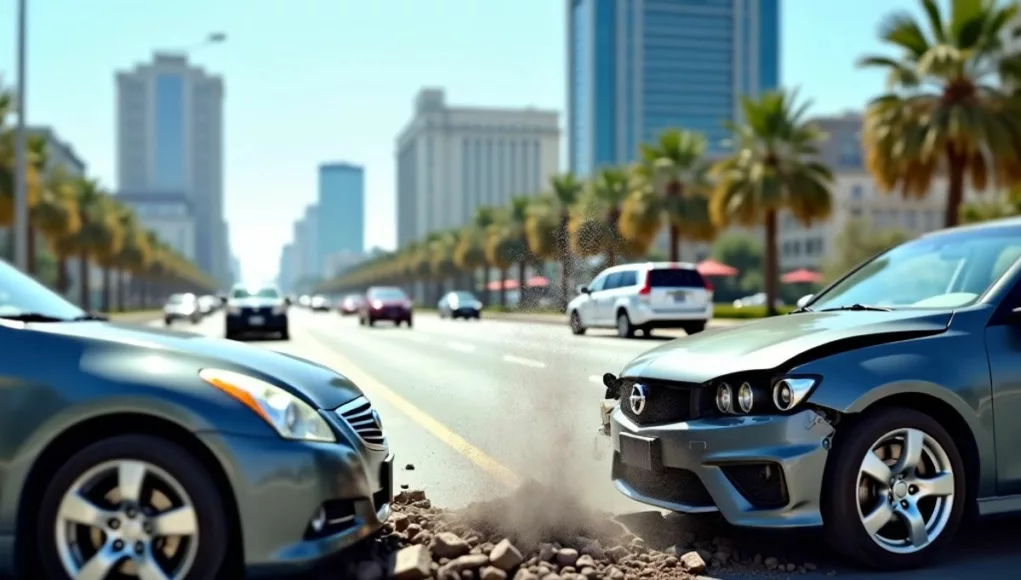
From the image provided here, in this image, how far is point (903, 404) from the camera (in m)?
4.46

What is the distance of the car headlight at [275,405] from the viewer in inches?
148

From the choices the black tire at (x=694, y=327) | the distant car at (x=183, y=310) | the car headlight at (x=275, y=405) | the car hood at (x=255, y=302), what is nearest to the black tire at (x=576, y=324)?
the black tire at (x=694, y=327)

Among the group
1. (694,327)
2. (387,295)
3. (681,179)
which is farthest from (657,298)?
(681,179)

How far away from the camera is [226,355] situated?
13.6 feet

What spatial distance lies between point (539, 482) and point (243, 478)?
2.04 m

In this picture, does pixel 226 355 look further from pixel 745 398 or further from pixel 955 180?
pixel 955 180

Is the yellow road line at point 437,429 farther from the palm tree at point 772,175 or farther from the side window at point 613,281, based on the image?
the palm tree at point 772,175

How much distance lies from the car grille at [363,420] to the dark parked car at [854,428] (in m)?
1.25

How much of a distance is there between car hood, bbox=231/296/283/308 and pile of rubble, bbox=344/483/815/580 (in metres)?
23.3

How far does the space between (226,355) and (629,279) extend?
63.8ft

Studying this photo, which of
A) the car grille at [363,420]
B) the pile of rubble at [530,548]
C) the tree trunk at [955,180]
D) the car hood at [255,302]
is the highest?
the tree trunk at [955,180]

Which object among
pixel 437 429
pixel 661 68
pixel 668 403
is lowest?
pixel 437 429

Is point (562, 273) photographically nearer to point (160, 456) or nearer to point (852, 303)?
point (852, 303)

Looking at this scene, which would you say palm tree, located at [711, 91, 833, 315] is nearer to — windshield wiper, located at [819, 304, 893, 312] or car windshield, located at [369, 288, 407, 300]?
car windshield, located at [369, 288, 407, 300]
